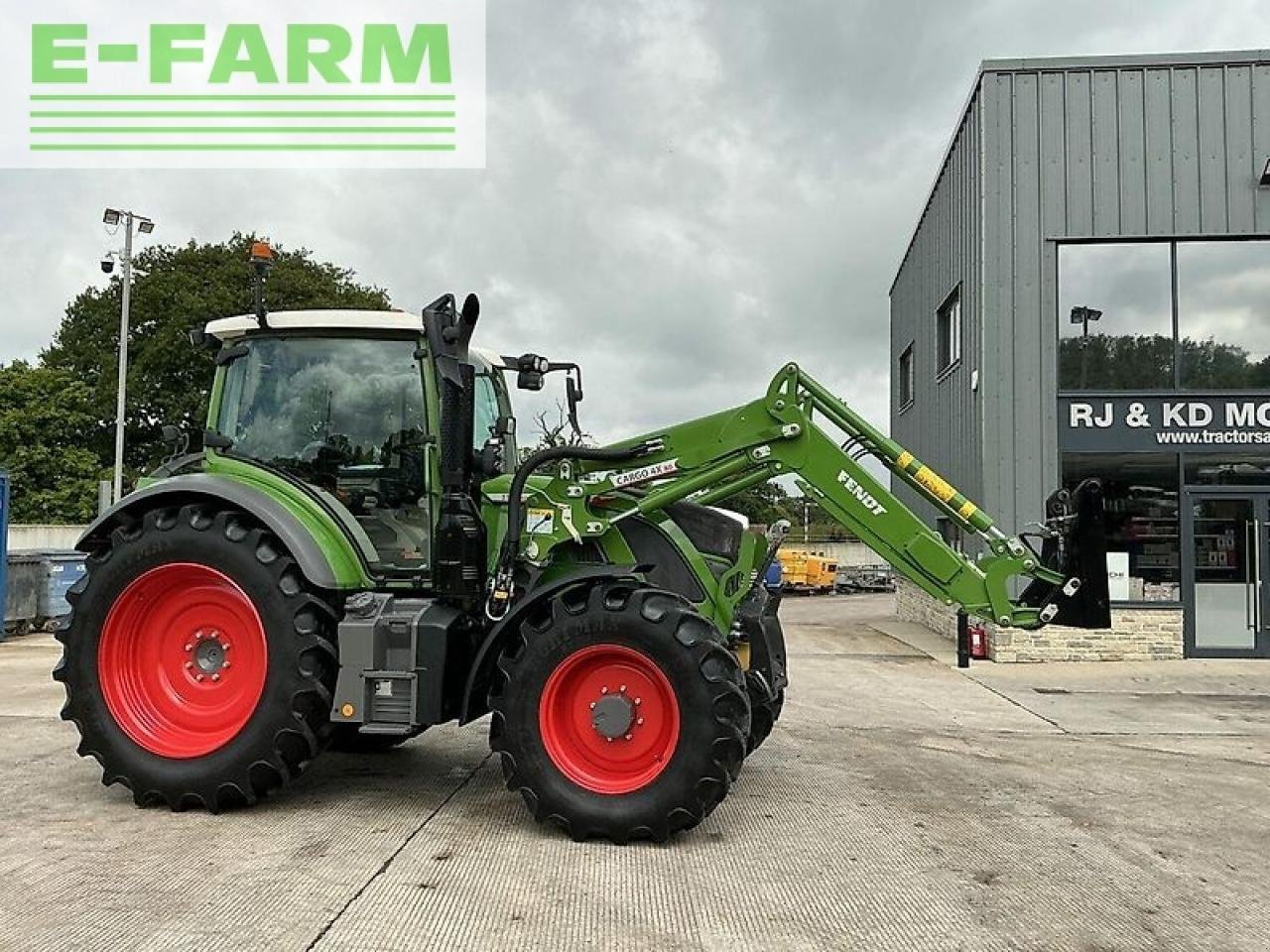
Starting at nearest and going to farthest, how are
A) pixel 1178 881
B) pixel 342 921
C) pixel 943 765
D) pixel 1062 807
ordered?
pixel 342 921 → pixel 1178 881 → pixel 1062 807 → pixel 943 765

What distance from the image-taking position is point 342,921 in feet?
13.4

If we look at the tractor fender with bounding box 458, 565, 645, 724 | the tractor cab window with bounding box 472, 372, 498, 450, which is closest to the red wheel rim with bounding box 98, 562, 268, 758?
the tractor fender with bounding box 458, 565, 645, 724

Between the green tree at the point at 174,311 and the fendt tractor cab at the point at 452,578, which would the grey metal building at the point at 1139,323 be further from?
the green tree at the point at 174,311

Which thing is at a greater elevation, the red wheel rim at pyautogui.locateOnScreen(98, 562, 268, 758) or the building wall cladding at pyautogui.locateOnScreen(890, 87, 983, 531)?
the building wall cladding at pyautogui.locateOnScreen(890, 87, 983, 531)

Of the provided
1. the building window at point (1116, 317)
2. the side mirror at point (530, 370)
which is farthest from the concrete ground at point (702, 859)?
the building window at point (1116, 317)

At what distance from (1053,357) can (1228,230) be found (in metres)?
2.77

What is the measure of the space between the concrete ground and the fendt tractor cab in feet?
1.36

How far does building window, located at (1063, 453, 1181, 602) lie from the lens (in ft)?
46.0

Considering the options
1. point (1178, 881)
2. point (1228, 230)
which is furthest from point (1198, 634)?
point (1178, 881)

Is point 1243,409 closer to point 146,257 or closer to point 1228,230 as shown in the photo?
point 1228,230

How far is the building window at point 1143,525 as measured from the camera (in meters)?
14.0

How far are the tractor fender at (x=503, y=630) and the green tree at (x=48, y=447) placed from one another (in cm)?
3636

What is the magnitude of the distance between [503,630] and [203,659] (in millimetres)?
1768

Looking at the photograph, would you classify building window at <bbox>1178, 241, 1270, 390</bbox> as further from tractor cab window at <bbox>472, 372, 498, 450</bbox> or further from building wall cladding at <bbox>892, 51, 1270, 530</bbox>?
tractor cab window at <bbox>472, 372, 498, 450</bbox>
